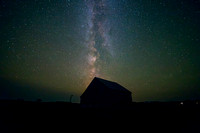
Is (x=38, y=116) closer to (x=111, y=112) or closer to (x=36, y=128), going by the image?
(x=36, y=128)

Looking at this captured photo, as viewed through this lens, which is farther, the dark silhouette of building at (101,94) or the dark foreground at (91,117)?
the dark silhouette of building at (101,94)

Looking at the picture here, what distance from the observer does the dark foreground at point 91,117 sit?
4.41 meters

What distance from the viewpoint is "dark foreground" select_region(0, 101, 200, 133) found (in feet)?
14.5

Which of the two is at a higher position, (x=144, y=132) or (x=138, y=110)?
(x=138, y=110)

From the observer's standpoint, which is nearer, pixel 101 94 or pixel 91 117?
pixel 91 117

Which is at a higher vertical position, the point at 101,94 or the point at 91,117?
the point at 101,94

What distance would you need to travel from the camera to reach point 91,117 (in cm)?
530

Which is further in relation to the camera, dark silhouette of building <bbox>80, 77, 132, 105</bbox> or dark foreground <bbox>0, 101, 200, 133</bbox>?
dark silhouette of building <bbox>80, 77, 132, 105</bbox>

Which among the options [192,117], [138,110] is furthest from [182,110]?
[138,110]

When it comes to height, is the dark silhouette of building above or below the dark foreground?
above

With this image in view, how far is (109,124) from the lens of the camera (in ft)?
16.5

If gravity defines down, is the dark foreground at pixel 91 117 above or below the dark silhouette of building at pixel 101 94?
below

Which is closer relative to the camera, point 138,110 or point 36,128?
point 36,128

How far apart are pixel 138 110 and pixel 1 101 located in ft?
21.2
